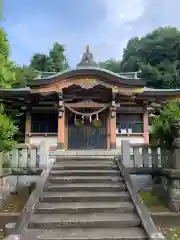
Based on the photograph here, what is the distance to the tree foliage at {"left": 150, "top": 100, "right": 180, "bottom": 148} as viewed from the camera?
23.4 feet

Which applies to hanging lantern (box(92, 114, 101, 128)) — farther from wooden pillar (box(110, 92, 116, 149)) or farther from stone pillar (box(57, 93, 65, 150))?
stone pillar (box(57, 93, 65, 150))

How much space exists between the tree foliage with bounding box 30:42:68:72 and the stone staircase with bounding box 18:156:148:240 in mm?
33719

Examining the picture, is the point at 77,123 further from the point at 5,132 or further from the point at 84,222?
the point at 84,222

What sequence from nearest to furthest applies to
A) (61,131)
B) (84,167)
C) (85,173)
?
(85,173)
(84,167)
(61,131)

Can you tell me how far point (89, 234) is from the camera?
5238 mm

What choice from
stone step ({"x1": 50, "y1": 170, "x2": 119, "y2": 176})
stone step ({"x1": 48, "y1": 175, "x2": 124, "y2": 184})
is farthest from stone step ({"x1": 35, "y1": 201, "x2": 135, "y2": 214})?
stone step ({"x1": 50, "y1": 170, "x2": 119, "y2": 176})

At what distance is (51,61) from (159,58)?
19047mm

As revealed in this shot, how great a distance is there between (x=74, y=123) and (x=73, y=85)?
2747 mm

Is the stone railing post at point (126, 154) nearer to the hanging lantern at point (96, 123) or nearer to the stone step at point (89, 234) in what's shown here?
the stone step at point (89, 234)

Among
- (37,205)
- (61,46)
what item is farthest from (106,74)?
(61,46)

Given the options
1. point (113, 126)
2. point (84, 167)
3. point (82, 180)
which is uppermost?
point (113, 126)

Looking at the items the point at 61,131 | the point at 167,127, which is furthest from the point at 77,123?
the point at 167,127

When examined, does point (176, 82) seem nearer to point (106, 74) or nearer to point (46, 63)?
point (46, 63)

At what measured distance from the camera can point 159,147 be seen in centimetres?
831
